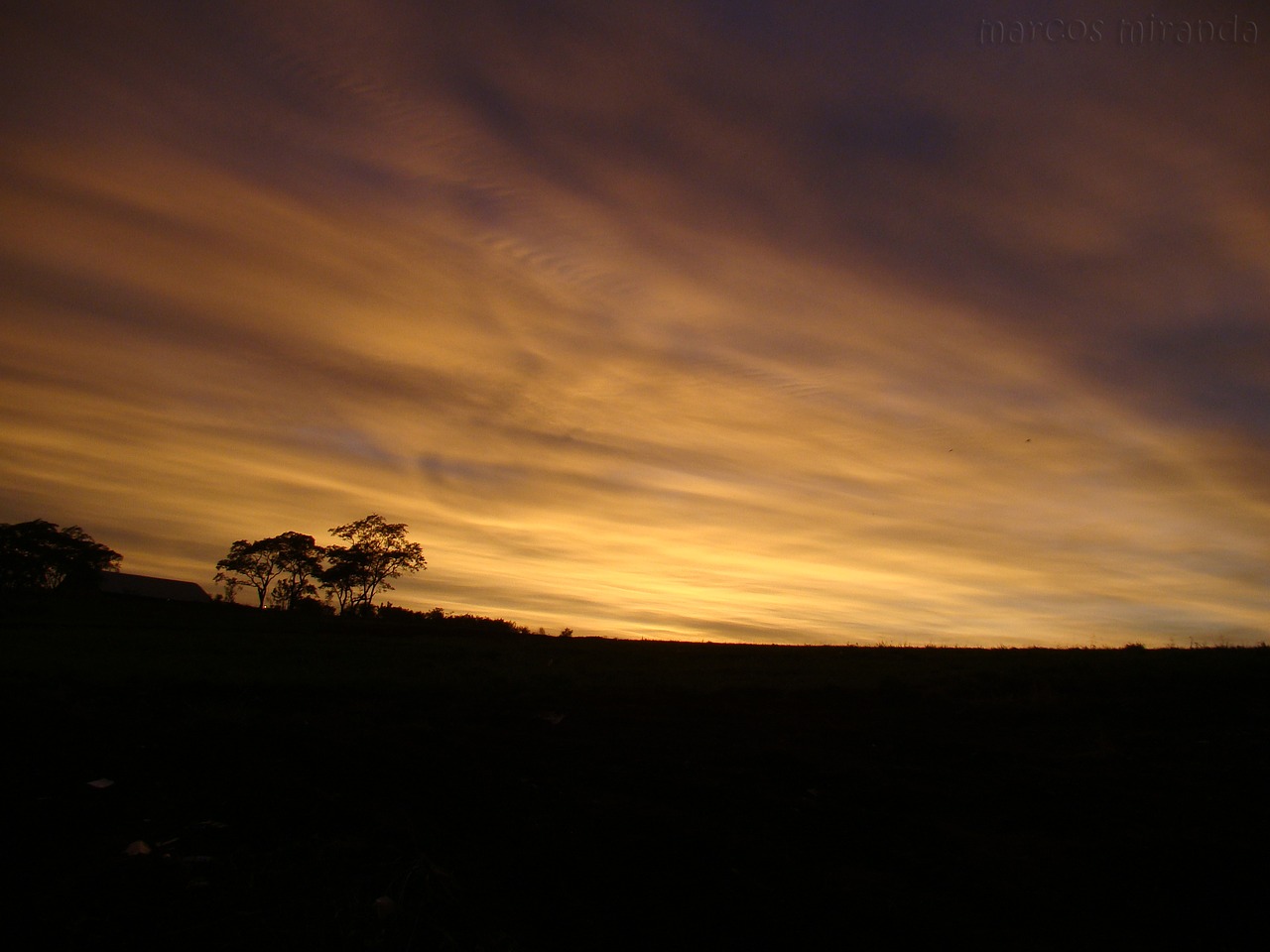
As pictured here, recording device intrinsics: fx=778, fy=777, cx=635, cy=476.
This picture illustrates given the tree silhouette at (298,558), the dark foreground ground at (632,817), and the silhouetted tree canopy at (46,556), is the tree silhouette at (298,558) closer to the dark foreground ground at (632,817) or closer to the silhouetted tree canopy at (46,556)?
the silhouetted tree canopy at (46,556)

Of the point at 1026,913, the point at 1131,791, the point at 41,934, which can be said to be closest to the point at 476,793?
the point at 41,934

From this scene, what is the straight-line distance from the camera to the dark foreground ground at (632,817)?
18.9 feet

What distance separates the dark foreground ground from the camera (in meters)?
5.77

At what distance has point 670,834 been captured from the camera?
302 inches

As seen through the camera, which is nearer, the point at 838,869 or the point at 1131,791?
the point at 838,869

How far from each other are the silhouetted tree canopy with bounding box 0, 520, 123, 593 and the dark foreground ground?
6649 centimetres

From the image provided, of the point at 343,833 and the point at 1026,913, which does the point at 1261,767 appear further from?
the point at 343,833

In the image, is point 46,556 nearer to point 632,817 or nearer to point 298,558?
point 298,558

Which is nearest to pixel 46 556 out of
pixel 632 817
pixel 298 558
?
pixel 298 558

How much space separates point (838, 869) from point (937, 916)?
1.08m

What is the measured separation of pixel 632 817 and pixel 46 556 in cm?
8347

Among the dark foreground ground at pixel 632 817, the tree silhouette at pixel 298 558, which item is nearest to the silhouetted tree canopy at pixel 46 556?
the tree silhouette at pixel 298 558

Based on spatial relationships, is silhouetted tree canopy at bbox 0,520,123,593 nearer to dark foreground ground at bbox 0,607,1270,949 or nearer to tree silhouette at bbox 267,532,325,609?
tree silhouette at bbox 267,532,325,609

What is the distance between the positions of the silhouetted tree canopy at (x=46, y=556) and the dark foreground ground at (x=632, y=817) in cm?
6649
